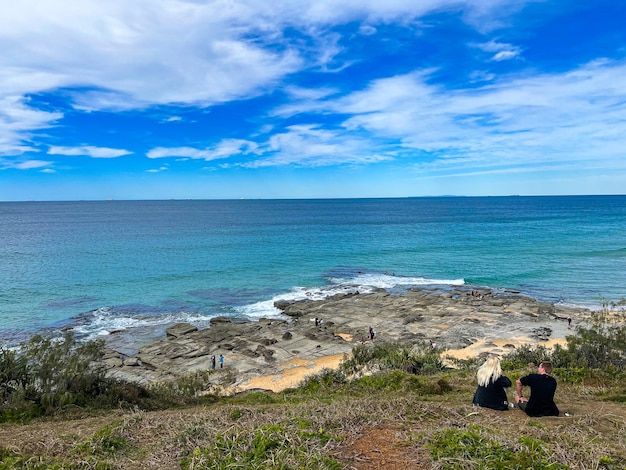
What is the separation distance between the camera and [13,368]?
11258 millimetres

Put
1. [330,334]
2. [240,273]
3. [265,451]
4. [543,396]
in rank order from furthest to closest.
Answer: [240,273]
[330,334]
[543,396]
[265,451]

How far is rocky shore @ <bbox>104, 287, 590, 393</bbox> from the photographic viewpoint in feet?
74.5

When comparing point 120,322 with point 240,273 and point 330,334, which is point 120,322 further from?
point 240,273

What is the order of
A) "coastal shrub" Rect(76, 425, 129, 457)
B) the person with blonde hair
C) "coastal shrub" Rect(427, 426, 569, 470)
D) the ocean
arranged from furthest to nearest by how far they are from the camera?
1. the ocean
2. the person with blonde hair
3. "coastal shrub" Rect(76, 425, 129, 457)
4. "coastal shrub" Rect(427, 426, 569, 470)

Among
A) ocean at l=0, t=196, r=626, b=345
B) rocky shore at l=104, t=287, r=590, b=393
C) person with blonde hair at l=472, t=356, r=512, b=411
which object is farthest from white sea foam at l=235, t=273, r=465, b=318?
person with blonde hair at l=472, t=356, r=512, b=411

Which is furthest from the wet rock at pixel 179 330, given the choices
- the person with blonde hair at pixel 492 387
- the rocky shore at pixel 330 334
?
the person with blonde hair at pixel 492 387

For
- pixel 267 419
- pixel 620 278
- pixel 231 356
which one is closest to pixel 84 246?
pixel 231 356

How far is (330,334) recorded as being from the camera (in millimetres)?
28562

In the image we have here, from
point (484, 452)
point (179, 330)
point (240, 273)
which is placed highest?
point (484, 452)

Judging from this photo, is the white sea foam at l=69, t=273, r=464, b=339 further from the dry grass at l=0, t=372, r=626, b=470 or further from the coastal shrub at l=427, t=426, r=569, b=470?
the coastal shrub at l=427, t=426, r=569, b=470

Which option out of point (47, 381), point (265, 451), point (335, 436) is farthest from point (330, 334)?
point (265, 451)

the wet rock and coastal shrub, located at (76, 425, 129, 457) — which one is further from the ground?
coastal shrub, located at (76, 425, 129, 457)

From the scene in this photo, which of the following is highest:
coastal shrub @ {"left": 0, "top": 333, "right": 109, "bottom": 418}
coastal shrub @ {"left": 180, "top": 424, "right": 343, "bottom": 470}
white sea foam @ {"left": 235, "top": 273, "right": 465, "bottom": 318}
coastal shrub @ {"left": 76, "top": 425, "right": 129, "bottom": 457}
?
coastal shrub @ {"left": 180, "top": 424, "right": 343, "bottom": 470}

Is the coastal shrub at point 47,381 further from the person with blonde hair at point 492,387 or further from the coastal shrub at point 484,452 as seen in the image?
the person with blonde hair at point 492,387
